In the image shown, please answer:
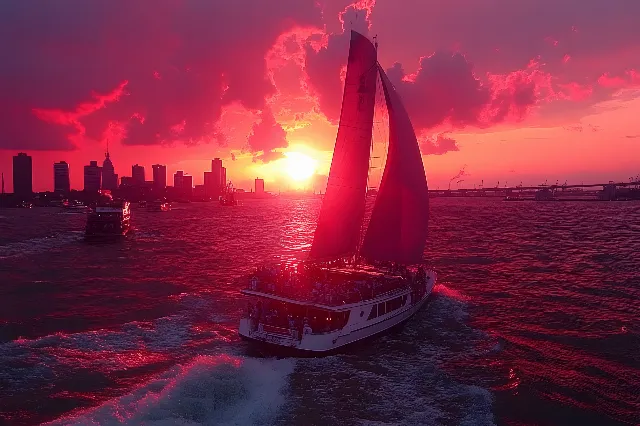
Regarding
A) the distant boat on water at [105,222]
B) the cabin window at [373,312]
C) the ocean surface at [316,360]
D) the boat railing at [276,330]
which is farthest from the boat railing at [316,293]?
the distant boat on water at [105,222]

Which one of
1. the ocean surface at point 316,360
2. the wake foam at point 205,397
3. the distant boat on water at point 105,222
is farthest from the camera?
the distant boat on water at point 105,222

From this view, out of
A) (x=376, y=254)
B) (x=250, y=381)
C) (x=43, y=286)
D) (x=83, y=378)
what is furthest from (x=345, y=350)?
(x=43, y=286)

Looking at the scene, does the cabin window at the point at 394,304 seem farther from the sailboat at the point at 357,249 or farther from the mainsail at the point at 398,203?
the mainsail at the point at 398,203

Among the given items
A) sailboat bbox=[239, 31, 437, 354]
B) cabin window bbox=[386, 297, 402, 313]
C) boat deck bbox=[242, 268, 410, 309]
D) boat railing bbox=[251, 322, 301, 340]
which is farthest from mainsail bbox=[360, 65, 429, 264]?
boat railing bbox=[251, 322, 301, 340]

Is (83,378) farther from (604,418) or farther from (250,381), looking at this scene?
(604,418)

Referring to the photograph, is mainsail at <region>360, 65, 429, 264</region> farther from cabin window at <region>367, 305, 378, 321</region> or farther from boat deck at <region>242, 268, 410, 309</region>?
cabin window at <region>367, 305, 378, 321</region>

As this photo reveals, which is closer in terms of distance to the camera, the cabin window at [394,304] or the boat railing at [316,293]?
the boat railing at [316,293]
